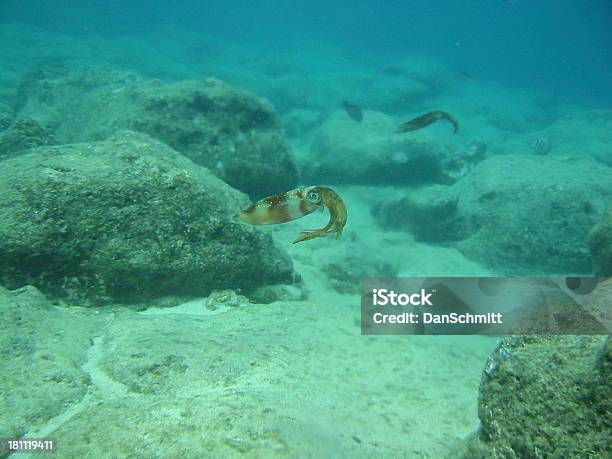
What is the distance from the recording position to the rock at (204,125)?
802 centimetres

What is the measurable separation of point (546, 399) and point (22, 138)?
10.1m

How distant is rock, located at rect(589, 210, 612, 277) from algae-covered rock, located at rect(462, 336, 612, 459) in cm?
577

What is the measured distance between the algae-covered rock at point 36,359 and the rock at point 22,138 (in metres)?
5.93

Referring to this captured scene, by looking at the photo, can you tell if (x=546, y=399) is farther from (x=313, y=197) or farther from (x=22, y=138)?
(x=22, y=138)

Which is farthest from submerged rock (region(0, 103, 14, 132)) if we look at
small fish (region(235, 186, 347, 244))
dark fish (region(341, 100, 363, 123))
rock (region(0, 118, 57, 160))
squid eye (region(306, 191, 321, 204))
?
squid eye (region(306, 191, 321, 204))

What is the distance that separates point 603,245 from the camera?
6.59 metres

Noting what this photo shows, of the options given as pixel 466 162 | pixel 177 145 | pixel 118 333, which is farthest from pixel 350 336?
pixel 466 162

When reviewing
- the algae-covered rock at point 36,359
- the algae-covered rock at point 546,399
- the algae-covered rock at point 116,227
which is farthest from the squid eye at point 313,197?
the algae-covered rock at point 116,227

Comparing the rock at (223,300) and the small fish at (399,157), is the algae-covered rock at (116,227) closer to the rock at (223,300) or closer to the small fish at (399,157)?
the rock at (223,300)

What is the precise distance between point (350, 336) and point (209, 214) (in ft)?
8.19

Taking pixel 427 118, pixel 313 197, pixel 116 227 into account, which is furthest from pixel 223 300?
pixel 427 118

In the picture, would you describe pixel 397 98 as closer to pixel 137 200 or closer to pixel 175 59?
pixel 175 59

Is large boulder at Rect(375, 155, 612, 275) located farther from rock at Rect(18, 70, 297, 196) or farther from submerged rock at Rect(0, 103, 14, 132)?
submerged rock at Rect(0, 103, 14, 132)

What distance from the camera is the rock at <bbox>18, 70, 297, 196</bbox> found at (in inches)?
316
